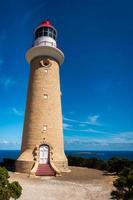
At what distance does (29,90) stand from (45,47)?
450 centimetres

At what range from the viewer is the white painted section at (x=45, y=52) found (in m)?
24.4

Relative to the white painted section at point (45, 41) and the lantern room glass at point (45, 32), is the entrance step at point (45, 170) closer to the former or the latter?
the white painted section at point (45, 41)

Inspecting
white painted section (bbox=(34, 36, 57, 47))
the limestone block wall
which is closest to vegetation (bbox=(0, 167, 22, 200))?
the limestone block wall

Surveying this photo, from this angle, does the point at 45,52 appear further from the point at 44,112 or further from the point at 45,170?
the point at 45,170

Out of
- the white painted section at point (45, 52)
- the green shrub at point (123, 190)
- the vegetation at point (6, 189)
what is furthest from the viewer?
the white painted section at point (45, 52)

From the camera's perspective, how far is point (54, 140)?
931 inches

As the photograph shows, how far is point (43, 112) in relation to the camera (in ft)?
77.7

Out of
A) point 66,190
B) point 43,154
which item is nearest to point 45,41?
point 43,154

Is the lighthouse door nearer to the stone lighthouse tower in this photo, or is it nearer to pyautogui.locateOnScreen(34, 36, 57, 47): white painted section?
the stone lighthouse tower

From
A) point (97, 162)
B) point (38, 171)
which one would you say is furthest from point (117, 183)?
point (97, 162)

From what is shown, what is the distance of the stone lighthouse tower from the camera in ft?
74.9

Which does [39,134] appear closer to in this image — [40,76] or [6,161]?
[40,76]

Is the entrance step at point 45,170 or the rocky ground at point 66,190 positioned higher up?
the entrance step at point 45,170

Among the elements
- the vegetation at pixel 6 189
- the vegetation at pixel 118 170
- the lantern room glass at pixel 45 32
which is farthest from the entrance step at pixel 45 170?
the lantern room glass at pixel 45 32
